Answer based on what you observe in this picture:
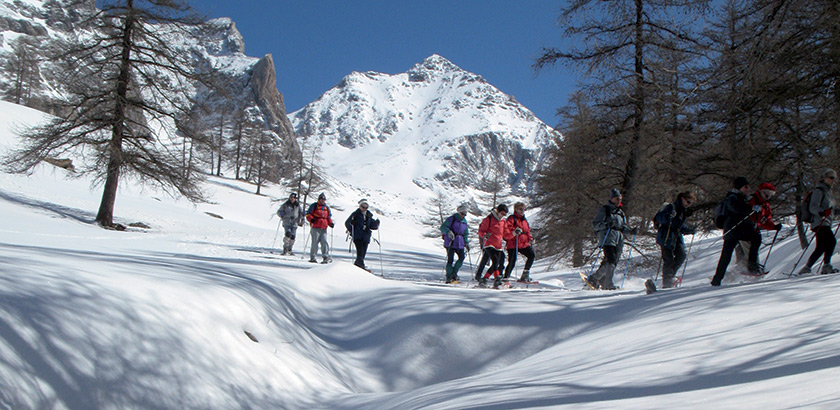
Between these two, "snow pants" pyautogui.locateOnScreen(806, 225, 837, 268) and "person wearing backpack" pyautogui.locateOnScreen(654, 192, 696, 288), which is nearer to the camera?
"snow pants" pyautogui.locateOnScreen(806, 225, 837, 268)

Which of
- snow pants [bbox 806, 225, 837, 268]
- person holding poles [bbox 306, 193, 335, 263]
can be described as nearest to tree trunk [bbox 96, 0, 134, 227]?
person holding poles [bbox 306, 193, 335, 263]

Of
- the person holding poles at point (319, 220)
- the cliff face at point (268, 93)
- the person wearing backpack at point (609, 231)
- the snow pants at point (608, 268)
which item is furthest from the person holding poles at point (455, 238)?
the cliff face at point (268, 93)

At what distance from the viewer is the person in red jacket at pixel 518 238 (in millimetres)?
10344

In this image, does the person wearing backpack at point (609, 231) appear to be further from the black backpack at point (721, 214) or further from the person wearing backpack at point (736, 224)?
the person wearing backpack at point (736, 224)

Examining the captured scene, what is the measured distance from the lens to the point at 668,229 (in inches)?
323

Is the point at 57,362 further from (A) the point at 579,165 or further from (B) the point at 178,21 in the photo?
(B) the point at 178,21

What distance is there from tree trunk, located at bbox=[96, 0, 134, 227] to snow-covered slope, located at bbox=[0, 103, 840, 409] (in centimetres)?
1174

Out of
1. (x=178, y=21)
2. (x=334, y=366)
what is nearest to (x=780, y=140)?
(x=334, y=366)

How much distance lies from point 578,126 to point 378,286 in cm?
1210

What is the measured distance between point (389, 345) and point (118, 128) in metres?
14.4

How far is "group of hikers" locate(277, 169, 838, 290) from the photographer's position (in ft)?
22.3

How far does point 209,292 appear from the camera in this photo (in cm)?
443

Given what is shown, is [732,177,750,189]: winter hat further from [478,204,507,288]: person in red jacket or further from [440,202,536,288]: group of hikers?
[478,204,507,288]: person in red jacket

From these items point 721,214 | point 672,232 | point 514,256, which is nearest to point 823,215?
point 721,214
